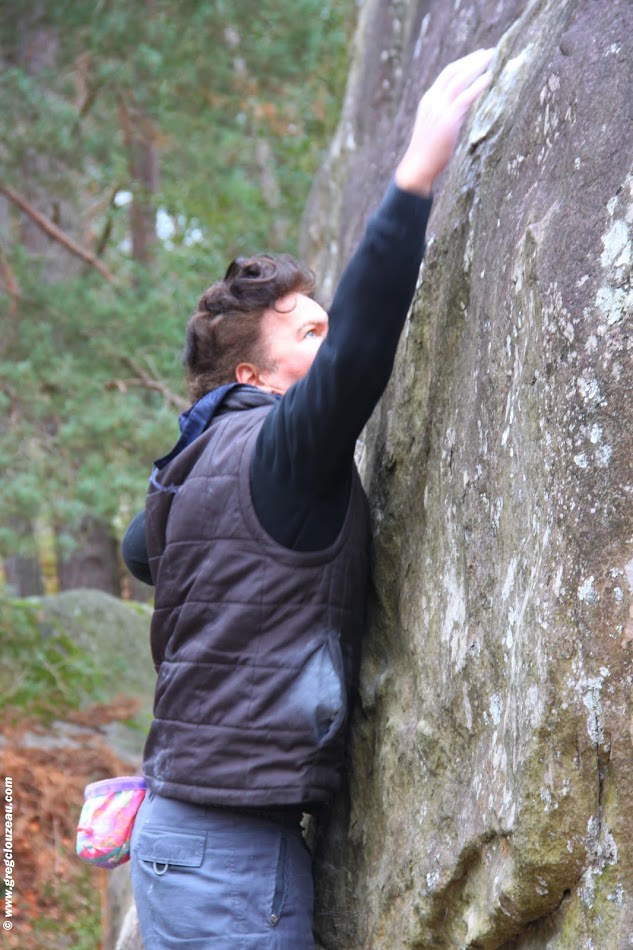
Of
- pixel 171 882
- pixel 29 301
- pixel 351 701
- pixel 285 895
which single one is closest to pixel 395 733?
pixel 351 701

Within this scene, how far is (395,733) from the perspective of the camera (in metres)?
2.52

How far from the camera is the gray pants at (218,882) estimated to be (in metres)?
2.29

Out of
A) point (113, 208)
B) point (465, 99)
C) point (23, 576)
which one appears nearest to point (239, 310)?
point (465, 99)

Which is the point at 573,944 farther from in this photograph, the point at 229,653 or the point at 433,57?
the point at 433,57

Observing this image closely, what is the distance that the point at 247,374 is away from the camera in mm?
2660

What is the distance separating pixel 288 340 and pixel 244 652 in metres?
0.77

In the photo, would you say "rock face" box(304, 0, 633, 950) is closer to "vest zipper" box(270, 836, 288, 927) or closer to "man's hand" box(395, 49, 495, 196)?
"man's hand" box(395, 49, 495, 196)

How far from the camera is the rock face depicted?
1838mm

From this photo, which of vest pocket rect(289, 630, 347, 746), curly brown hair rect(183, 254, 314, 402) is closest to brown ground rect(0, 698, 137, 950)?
vest pocket rect(289, 630, 347, 746)

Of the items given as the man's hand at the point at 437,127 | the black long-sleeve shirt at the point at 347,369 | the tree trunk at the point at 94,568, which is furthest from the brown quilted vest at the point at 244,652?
the tree trunk at the point at 94,568

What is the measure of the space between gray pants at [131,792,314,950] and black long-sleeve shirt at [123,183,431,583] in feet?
2.24

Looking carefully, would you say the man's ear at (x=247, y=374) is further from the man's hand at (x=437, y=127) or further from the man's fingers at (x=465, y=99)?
the man's fingers at (x=465, y=99)

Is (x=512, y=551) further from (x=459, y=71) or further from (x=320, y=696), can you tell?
(x=459, y=71)

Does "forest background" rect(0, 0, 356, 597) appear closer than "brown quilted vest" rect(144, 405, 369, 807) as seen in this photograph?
No
